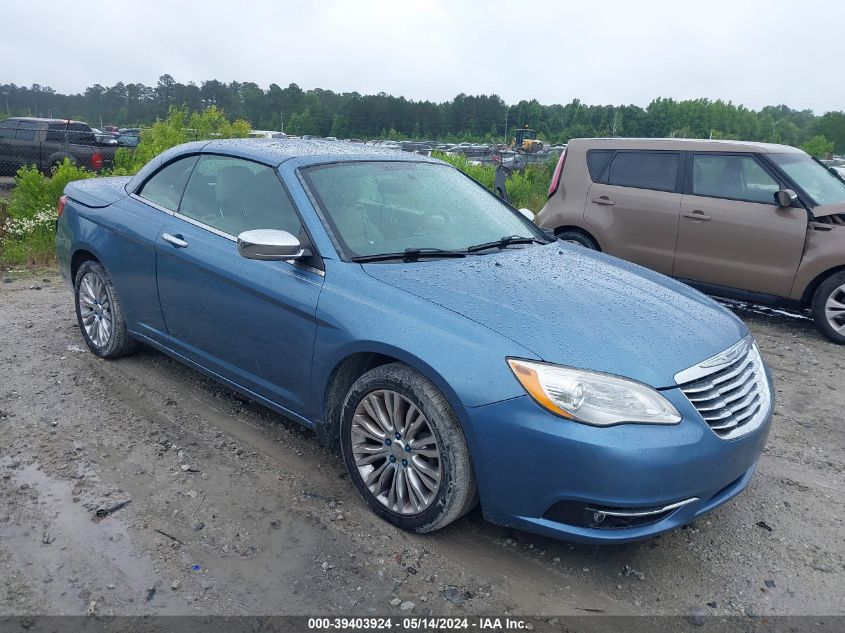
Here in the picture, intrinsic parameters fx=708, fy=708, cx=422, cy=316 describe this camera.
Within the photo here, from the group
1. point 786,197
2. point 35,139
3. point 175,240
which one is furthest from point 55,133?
point 786,197

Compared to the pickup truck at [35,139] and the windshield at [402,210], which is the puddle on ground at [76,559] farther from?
the pickup truck at [35,139]

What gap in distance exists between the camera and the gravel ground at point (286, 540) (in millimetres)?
2777

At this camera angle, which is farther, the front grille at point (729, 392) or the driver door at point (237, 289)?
the driver door at point (237, 289)

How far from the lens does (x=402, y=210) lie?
12.7 ft

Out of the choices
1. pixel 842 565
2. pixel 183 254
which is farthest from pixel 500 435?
pixel 183 254

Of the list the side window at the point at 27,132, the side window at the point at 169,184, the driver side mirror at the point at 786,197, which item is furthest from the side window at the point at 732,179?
the side window at the point at 27,132

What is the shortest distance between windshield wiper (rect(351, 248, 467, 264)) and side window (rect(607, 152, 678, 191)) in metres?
4.59

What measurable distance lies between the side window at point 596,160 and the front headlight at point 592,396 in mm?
5613

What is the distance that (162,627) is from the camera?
2562mm

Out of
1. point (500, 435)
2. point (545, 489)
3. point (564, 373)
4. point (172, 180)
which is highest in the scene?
point (172, 180)

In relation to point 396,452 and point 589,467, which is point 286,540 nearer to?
point 396,452

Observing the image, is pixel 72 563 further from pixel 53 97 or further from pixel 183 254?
pixel 53 97

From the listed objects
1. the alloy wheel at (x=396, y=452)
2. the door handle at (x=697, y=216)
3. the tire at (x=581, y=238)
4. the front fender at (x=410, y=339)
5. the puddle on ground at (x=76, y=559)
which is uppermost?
the door handle at (x=697, y=216)

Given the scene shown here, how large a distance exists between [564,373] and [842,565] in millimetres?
1635
